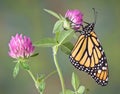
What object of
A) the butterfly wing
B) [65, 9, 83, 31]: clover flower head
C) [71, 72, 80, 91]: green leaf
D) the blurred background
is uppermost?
[65, 9, 83, 31]: clover flower head

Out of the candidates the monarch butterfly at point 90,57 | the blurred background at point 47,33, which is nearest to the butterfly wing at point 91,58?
the monarch butterfly at point 90,57

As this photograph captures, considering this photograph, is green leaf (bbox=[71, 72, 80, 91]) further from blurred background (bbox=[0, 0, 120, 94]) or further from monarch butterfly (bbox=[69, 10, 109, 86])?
blurred background (bbox=[0, 0, 120, 94])

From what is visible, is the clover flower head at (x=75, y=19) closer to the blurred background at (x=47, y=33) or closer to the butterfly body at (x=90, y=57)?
the butterfly body at (x=90, y=57)

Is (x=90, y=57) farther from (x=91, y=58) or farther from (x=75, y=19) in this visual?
(x=75, y=19)

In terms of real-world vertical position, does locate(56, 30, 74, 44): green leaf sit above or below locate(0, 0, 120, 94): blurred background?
above

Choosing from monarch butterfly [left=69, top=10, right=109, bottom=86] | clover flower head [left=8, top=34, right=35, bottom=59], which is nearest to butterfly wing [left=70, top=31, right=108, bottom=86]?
monarch butterfly [left=69, top=10, right=109, bottom=86]

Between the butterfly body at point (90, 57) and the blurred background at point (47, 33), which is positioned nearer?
the butterfly body at point (90, 57)

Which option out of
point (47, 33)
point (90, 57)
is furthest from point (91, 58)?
point (47, 33)
